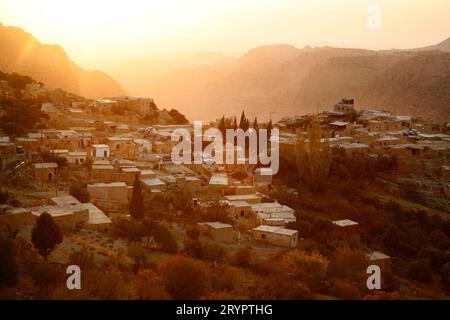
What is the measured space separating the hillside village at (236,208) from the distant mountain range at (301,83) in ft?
118

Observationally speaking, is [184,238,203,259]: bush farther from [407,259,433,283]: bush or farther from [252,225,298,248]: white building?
[407,259,433,283]: bush

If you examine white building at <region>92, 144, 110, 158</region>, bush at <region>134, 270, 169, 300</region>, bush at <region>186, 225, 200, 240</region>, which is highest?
white building at <region>92, 144, 110, 158</region>

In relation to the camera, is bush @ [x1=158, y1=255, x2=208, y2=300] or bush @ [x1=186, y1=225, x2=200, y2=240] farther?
bush @ [x1=186, y1=225, x2=200, y2=240]

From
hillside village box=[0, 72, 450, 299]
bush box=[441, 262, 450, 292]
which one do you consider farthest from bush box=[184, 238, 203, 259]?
bush box=[441, 262, 450, 292]

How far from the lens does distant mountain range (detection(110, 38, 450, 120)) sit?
70.4m

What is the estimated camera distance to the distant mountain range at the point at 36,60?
5297 centimetres

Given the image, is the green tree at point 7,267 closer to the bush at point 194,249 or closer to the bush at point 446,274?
the bush at point 194,249

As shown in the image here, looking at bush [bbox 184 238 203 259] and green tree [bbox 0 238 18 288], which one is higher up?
green tree [bbox 0 238 18 288]

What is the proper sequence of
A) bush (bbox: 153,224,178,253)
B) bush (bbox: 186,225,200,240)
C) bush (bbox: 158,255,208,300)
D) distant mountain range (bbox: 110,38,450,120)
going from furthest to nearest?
distant mountain range (bbox: 110,38,450,120) < bush (bbox: 186,225,200,240) < bush (bbox: 153,224,178,253) < bush (bbox: 158,255,208,300)

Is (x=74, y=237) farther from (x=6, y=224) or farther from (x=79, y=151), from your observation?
(x=79, y=151)

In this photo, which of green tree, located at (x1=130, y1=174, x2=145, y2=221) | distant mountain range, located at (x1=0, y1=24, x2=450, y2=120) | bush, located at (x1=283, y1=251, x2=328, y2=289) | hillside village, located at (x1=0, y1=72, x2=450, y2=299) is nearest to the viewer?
bush, located at (x1=283, y1=251, x2=328, y2=289)

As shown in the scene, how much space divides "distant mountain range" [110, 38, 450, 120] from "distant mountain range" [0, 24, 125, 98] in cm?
2879

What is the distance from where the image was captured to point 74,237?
13750 millimetres

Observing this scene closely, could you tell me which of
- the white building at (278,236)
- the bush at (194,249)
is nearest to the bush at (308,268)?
the white building at (278,236)
